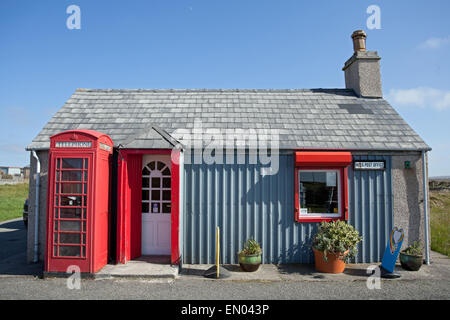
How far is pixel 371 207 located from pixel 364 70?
4.97 m

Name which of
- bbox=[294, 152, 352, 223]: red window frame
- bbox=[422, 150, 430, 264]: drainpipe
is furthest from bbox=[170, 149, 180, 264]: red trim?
bbox=[422, 150, 430, 264]: drainpipe

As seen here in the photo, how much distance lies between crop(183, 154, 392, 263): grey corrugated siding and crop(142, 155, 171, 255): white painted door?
583mm

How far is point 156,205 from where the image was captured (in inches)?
299

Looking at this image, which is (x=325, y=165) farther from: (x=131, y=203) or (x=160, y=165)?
(x=131, y=203)

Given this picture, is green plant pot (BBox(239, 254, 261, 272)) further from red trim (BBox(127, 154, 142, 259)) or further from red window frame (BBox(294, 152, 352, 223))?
red trim (BBox(127, 154, 142, 259))

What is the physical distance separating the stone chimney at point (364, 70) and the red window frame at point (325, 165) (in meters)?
3.67

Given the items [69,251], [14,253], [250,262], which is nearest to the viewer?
[69,251]

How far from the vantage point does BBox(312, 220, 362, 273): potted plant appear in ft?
21.6

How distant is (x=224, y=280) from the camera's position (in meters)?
6.27

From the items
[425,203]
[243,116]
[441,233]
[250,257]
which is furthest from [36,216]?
[441,233]

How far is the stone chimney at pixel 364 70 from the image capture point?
980cm

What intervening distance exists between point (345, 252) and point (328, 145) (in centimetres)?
263
